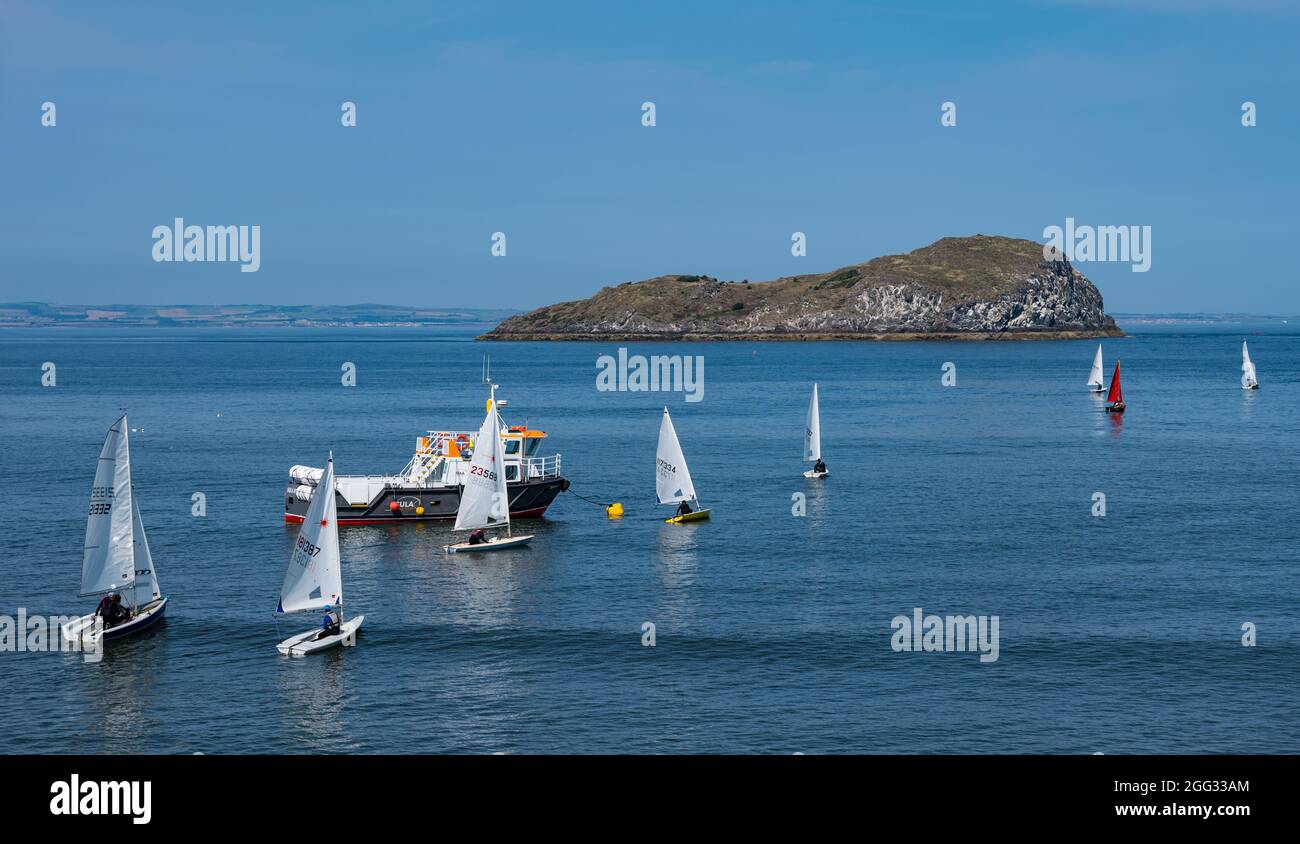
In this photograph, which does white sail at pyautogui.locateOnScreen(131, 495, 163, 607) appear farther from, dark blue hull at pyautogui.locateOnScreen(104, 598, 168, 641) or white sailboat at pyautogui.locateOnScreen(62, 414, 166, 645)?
dark blue hull at pyautogui.locateOnScreen(104, 598, 168, 641)

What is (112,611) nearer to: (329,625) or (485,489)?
(329,625)

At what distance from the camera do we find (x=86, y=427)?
443 feet

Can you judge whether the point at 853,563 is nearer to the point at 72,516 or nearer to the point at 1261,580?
the point at 1261,580

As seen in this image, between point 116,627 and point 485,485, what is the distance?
24190 mm

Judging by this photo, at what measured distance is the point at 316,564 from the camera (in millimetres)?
48812

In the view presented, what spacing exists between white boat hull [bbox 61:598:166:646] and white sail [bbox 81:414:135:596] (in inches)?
47.0

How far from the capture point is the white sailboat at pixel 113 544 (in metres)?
47.8

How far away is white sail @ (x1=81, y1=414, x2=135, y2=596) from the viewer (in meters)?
47.9

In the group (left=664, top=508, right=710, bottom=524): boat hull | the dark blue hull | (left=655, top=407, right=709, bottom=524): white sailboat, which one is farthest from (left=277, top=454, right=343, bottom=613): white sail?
(left=655, top=407, right=709, bottom=524): white sailboat

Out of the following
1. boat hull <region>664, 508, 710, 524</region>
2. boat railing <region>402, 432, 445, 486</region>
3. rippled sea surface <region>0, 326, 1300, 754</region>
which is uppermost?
boat railing <region>402, 432, 445, 486</region>

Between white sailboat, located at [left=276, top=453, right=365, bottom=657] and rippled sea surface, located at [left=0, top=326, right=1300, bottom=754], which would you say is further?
white sailboat, located at [left=276, top=453, right=365, bottom=657]

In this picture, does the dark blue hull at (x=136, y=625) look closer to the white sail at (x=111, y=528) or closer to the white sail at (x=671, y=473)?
the white sail at (x=111, y=528)

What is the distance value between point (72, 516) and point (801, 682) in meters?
51.0
